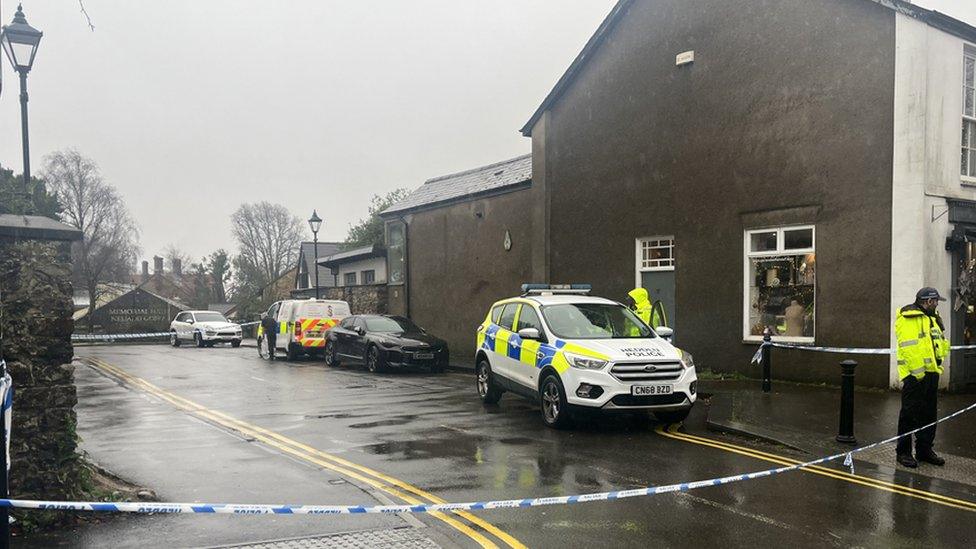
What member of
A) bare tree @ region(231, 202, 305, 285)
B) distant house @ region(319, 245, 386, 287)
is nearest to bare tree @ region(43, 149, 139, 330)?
bare tree @ region(231, 202, 305, 285)

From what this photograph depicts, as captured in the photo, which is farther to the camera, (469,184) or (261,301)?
(261,301)

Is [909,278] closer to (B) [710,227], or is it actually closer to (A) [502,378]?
(B) [710,227]

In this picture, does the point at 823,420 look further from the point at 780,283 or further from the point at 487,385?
the point at 487,385

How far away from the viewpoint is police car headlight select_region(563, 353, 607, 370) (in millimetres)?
9330

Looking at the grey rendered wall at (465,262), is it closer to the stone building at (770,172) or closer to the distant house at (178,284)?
the stone building at (770,172)

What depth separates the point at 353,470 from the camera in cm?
759

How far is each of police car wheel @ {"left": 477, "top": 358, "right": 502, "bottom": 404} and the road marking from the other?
3095 millimetres

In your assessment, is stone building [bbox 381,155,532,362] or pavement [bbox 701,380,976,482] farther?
stone building [bbox 381,155,532,362]

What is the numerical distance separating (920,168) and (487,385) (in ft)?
25.6

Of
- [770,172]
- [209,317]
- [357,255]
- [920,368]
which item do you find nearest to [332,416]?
[920,368]

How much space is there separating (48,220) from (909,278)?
1194 cm

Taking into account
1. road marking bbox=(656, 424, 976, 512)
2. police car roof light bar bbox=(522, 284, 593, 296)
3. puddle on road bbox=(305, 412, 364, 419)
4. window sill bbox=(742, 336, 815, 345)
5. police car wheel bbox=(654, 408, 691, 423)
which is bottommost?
puddle on road bbox=(305, 412, 364, 419)

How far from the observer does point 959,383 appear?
40.8 ft

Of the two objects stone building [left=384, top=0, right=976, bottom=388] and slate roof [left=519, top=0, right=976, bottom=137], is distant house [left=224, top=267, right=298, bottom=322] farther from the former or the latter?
stone building [left=384, top=0, right=976, bottom=388]
